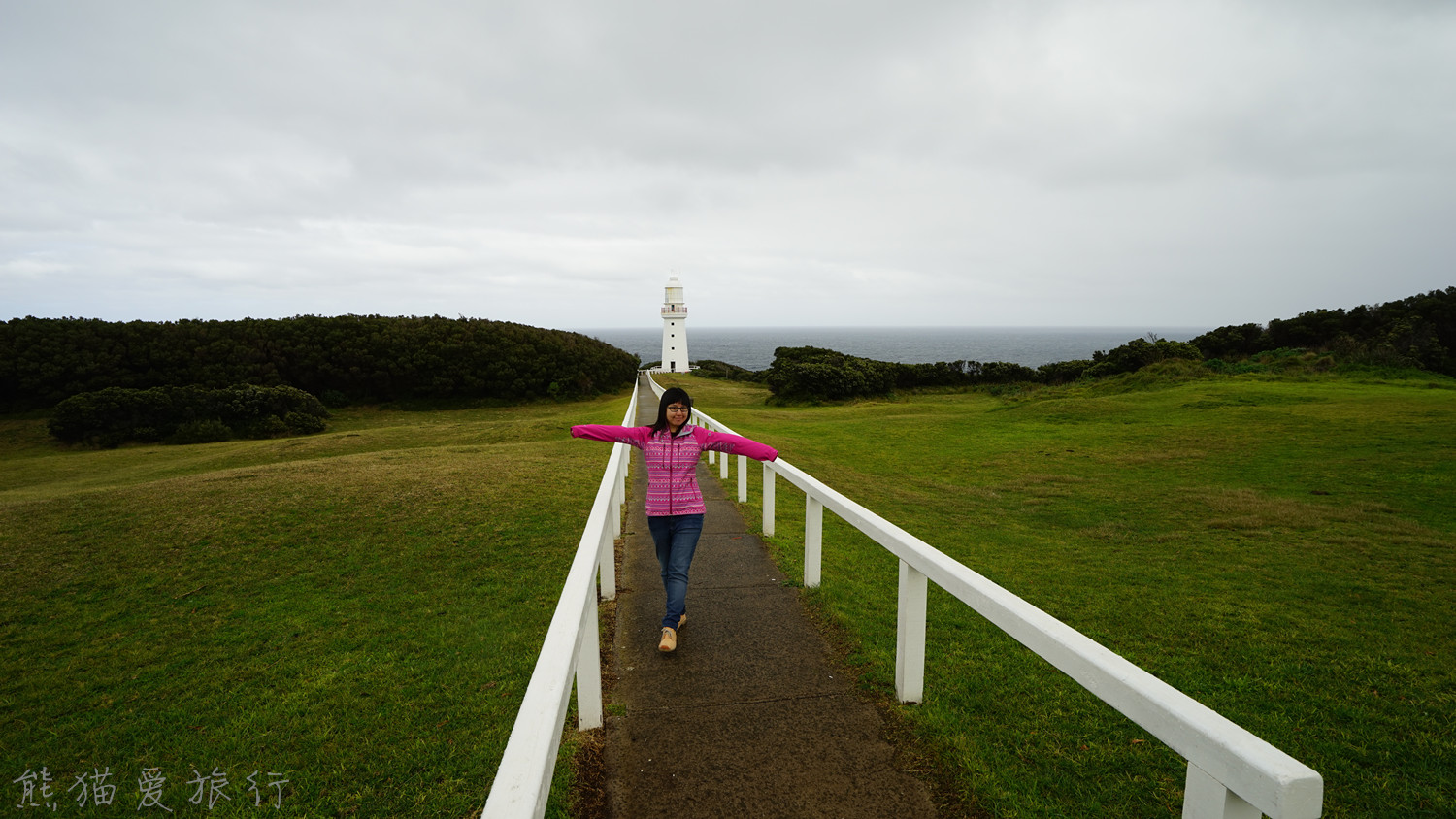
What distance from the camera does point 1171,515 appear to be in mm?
8820

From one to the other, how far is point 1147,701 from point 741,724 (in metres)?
2.10

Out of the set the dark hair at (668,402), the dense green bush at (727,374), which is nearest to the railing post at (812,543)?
the dark hair at (668,402)

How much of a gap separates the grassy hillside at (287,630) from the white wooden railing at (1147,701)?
6.57 feet

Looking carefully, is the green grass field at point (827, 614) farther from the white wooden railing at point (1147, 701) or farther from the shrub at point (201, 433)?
the shrub at point (201, 433)

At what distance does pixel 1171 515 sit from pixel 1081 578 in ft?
11.4

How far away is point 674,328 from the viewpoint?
6038 cm

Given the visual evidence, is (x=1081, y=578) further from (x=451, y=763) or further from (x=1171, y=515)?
(x=451, y=763)

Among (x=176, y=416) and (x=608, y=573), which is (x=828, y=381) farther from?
(x=608, y=573)

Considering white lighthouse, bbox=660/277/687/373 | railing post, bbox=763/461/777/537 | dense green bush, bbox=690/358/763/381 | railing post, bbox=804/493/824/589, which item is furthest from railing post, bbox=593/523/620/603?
white lighthouse, bbox=660/277/687/373

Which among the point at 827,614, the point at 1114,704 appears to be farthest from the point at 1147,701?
the point at 827,614

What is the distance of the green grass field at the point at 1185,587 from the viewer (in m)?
3.13

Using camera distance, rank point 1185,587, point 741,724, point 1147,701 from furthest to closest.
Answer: point 1185,587
point 741,724
point 1147,701

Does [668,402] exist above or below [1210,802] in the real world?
above

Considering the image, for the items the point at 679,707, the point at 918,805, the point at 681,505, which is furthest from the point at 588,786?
the point at 681,505
